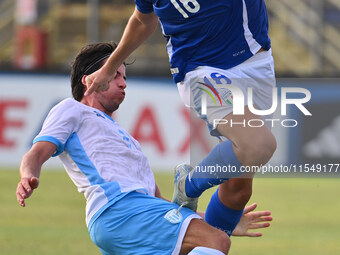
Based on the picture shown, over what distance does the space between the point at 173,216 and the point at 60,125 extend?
26.5 inches

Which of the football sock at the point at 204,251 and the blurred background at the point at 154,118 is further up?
the football sock at the point at 204,251

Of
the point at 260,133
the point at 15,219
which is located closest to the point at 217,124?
the point at 260,133

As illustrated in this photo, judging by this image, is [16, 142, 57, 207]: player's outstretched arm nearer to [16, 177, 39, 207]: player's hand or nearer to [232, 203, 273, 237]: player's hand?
[16, 177, 39, 207]: player's hand

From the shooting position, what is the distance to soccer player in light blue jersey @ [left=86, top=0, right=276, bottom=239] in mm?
3771

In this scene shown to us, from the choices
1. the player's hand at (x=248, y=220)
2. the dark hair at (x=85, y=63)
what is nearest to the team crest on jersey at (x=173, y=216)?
the player's hand at (x=248, y=220)

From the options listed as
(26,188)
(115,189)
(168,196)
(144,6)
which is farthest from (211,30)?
(168,196)

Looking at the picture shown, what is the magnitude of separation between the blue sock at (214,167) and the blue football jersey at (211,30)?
0.50 metres

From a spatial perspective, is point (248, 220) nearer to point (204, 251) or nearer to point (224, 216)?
point (224, 216)

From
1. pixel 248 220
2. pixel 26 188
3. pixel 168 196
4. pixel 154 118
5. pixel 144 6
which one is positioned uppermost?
pixel 144 6

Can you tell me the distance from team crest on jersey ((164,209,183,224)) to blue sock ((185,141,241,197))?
0.23 metres

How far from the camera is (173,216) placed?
356 cm

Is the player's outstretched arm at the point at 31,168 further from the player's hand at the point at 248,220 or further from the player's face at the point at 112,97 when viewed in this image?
the player's hand at the point at 248,220

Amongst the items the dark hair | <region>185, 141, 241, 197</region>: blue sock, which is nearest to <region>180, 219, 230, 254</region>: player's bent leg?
<region>185, 141, 241, 197</region>: blue sock

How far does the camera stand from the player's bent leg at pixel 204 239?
346cm
